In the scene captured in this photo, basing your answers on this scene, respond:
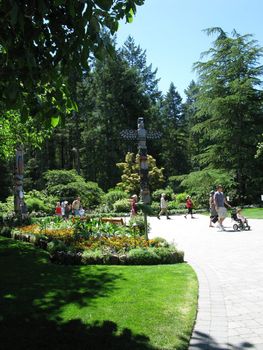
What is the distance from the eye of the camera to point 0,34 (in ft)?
15.6

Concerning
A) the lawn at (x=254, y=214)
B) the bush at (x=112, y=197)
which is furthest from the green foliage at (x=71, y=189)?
the lawn at (x=254, y=214)

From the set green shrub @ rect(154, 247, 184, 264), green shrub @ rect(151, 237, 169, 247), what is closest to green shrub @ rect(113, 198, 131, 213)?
green shrub @ rect(151, 237, 169, 247)

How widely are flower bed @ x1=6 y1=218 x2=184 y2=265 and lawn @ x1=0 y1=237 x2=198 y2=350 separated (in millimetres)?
454

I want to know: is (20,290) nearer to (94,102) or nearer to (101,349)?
(101,349)

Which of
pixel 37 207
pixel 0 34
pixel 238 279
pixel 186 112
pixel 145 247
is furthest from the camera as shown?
pixel 186 112

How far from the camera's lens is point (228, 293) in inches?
294

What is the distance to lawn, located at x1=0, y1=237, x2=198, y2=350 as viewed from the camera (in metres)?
5.30

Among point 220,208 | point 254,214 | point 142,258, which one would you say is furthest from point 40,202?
point 142,258

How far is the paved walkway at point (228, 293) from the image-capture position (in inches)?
209

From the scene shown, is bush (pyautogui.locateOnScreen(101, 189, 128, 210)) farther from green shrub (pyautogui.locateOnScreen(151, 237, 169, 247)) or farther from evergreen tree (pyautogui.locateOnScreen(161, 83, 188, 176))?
green shrub (pyautogui.locateOnScreen(151, 237, 169, 247))

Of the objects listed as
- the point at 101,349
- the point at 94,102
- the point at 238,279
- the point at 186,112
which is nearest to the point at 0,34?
the point at 101,349

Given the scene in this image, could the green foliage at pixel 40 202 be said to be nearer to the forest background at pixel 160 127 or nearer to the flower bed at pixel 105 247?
the forest background at pixel 160 127

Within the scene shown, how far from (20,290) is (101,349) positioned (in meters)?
3.36

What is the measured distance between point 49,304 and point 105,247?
4.45m
